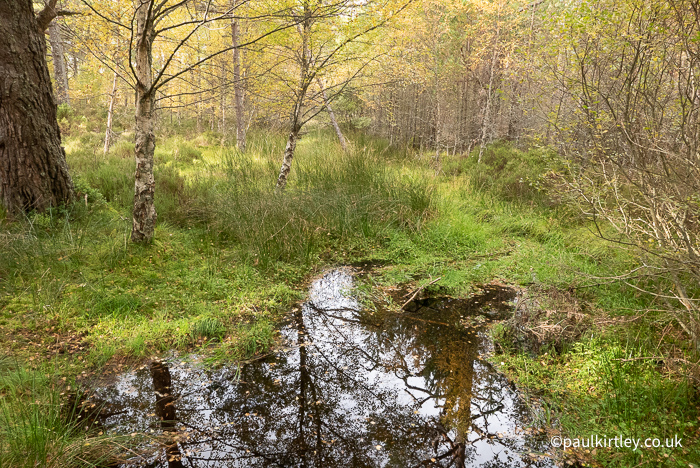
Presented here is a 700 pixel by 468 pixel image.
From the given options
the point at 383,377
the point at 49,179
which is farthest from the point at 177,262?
the point at 383,377

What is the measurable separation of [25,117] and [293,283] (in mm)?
3625

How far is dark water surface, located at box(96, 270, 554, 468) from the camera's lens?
7.68 feet

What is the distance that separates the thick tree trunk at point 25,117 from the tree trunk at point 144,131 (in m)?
1.19

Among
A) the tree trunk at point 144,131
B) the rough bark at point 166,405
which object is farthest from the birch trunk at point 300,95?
the rough bark at point 166,405

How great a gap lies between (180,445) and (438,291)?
3177 mm

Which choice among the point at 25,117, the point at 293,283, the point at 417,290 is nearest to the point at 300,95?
the point at 293,283

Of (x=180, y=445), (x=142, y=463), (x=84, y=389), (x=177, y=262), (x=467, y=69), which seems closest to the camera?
(x=142, y=463)

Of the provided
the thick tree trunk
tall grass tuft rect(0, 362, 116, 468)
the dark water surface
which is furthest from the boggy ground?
the thick tree trunk

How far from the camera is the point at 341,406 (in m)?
2.77

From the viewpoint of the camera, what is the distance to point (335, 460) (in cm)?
230

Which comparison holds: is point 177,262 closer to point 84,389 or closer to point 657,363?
point 84,389

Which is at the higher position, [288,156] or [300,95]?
[300,95]

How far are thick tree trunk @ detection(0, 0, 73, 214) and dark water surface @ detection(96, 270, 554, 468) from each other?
297 cm

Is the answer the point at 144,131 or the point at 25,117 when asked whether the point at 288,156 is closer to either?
the point at 144,131
